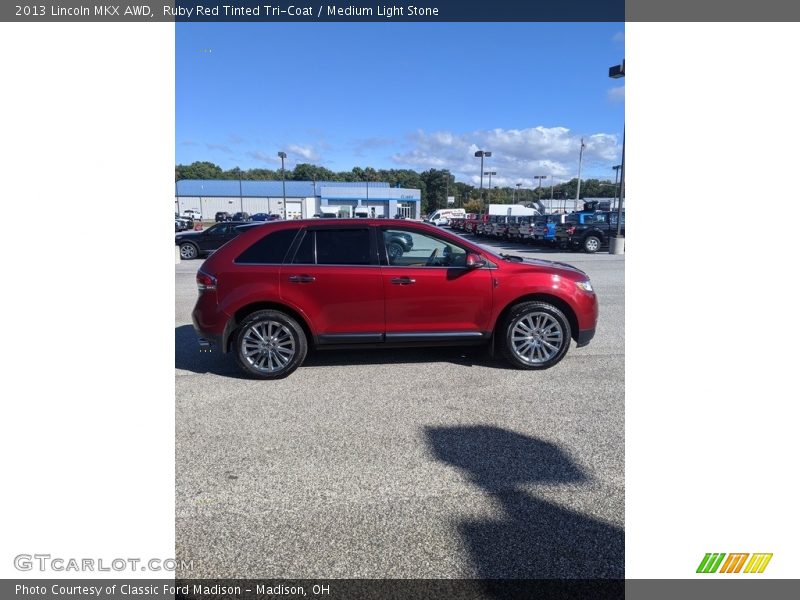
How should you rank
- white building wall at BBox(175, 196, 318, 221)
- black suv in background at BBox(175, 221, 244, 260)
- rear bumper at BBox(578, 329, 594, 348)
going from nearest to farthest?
rear bumper at BBox(578, 329, 594, 348)
black suv in background at BBox(175, 221, 244, 260)
white building wall at BBox(175, 196, 318, 221)

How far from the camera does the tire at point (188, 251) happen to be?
18.8m

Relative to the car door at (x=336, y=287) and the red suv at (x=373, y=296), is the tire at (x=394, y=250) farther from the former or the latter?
the car door at (x=336, y=287)

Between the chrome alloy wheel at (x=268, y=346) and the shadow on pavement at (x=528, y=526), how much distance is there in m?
2.05

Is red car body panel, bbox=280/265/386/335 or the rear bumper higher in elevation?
red car body panel, bbox=280/265/386/335

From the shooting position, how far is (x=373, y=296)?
495 cm

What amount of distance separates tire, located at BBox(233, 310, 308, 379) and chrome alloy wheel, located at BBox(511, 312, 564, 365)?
88.7 inches

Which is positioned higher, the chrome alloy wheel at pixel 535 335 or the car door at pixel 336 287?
the car door at pixel 336 287

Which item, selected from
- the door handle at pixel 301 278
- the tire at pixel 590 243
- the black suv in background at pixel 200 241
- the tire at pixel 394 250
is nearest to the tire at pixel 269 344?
the door handle at pixel 301 278

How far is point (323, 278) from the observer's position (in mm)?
4910

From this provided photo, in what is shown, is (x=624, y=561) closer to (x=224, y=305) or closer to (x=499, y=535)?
(x=499, y=535)

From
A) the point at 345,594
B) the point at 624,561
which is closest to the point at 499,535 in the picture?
the point at 624,561

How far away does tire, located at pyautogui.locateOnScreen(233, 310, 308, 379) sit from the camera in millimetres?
4891

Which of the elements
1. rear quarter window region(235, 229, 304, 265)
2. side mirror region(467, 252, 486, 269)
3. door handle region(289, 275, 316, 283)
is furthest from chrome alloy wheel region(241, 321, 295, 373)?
side mirror region(467, 252, 486, 269)
